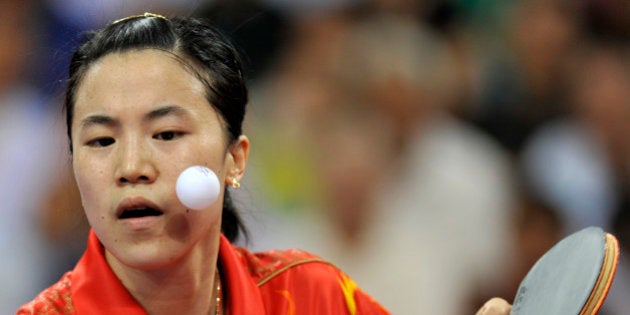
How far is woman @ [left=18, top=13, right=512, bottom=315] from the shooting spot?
2322 mm

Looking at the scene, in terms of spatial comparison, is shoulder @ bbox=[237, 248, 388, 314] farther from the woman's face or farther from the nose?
the nose

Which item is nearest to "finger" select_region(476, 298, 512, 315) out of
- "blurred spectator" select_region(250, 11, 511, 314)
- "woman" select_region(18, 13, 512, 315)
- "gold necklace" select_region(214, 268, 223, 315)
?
"woman" select_region(18, 13, 512, 315)

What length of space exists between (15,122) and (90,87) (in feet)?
6.27

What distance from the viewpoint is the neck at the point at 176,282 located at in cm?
249

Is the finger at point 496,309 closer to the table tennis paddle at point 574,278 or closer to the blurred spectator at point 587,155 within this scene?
the table tennis paddle at point 574,278

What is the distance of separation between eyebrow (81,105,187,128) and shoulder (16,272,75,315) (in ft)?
1.35

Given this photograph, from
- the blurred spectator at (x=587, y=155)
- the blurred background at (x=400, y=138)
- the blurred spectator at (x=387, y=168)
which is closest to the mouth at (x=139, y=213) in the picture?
the blurred background at (x=400, y=138)

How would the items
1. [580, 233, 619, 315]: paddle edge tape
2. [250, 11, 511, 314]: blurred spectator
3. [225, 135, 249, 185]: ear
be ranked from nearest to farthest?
[580, 233, 619, 315]: paddle edge tape < [225, 135, 249, 185]: ear < [250, 11, 511, 314]: blurred spectator

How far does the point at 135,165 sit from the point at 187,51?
388mm

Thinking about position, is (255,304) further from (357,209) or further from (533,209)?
(533,209)

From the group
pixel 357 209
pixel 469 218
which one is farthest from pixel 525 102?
pixel 357 209

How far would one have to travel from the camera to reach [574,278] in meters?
2.17

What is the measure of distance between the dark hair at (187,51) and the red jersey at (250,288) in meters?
0.35

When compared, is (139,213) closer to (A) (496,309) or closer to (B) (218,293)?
(B) (218,293)
